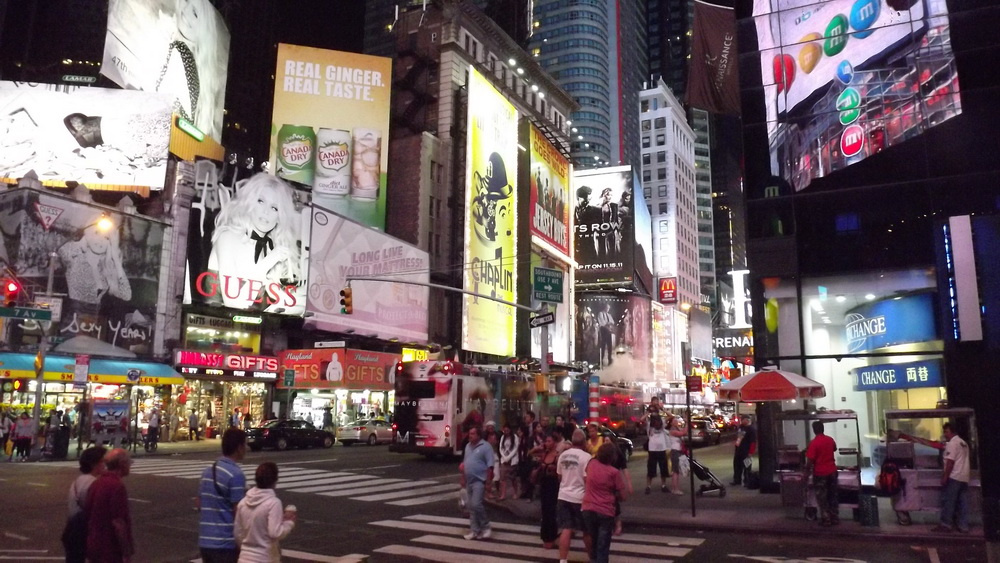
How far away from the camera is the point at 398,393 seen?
27.3 metres

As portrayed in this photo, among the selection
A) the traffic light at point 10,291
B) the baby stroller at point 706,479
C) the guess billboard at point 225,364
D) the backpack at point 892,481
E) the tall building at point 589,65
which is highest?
the tall building at point 589,65

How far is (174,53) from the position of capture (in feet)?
158

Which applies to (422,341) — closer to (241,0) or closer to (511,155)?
(511,155)

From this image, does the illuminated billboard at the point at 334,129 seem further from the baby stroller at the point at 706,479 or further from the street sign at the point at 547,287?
the baby stroller at the point at 706,479

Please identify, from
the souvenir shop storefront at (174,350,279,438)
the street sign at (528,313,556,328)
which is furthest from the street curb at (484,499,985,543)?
the souvenir shop storefront at (174,350,279,438)

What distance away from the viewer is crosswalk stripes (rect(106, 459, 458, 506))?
16.7 metres

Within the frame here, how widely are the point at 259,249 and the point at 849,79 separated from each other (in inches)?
1139

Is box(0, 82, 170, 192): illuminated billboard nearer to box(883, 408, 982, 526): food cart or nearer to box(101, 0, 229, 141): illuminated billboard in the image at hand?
box(101, 0, 229, 141): illuminated billboard

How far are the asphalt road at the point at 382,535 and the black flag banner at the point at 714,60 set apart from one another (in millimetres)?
13838

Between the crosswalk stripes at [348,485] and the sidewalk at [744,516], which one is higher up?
the crosswalk stripes at [348,485]

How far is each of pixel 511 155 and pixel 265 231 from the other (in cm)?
2699

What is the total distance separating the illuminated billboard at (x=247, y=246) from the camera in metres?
36.5

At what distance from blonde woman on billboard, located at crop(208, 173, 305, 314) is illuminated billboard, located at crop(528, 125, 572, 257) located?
27000mm

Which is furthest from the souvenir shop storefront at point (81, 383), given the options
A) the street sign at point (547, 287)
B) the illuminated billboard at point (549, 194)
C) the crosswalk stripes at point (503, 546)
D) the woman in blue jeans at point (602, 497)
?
the illuminated billboard at point (549, 194)
